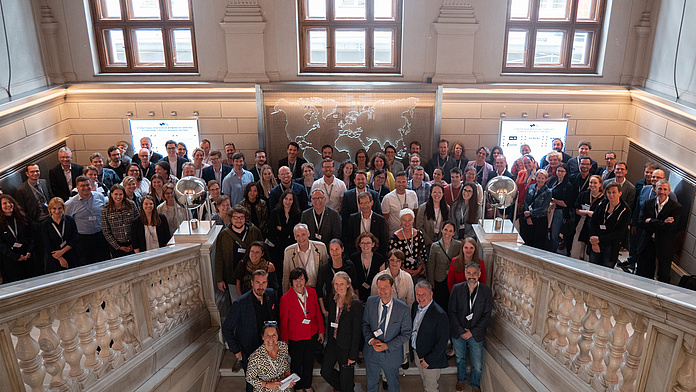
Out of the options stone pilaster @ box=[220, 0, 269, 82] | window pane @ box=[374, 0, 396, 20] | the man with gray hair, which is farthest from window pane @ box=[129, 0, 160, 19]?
the man with gray hair

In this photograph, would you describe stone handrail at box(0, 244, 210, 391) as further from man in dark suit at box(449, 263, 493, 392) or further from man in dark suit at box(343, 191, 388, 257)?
man in dark suit at box(449, 263, 493, 392)

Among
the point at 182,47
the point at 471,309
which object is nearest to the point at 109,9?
the point at 182,47

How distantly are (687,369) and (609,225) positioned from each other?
421 centimetres

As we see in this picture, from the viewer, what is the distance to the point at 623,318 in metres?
3.71

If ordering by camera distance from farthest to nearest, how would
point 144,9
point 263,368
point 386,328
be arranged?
point 144,9 → point 386,328 → point 263,368

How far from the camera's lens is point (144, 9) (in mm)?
10453

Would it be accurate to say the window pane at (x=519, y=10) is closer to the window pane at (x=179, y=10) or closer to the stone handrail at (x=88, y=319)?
the window pane at (x=179, y=10)

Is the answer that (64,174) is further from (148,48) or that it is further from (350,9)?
(350,9)

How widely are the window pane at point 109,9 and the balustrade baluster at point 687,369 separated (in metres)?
10.9

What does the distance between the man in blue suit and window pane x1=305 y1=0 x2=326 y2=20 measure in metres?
6.91

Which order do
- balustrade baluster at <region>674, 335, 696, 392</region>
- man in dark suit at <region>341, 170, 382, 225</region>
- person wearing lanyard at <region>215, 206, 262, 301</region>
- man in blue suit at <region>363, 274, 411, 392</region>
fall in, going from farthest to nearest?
man in dark suit at <region>341, 170, 382, 225</region> → person wearing lanyard at <region>215, 206, 262, 301</region> → man in blue suit at <region>363, 274, 411, 392</region> → balustrade baluster at <region>674, 335, 696, 392</region>

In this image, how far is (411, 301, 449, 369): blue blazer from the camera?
517 centimetres

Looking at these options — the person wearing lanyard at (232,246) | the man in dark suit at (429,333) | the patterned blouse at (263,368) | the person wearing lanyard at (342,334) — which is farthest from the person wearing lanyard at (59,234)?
the man in dark suit at (429,333)

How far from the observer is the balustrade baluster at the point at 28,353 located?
359 cm
